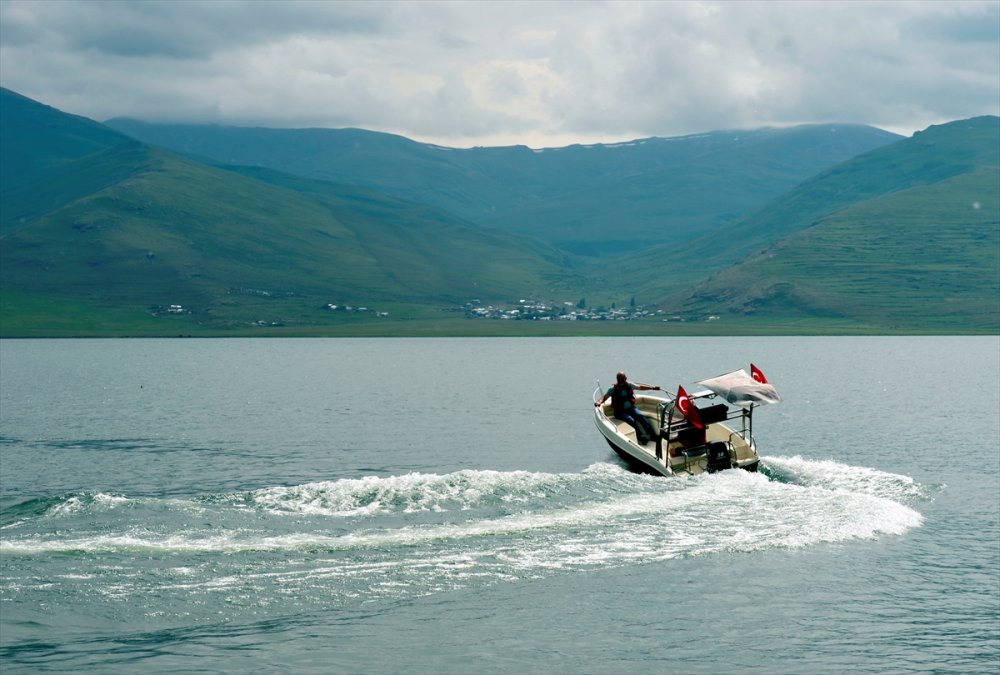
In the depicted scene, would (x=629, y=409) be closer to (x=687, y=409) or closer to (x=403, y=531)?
(x=687, y=409)

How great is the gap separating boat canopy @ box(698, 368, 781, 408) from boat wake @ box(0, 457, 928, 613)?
487cm

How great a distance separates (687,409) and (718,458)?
2.96 m

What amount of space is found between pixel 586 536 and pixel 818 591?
8498 millimetres

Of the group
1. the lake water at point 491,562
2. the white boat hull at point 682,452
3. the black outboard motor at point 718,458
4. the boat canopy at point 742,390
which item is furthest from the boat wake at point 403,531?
the boat canopy at point 742,390

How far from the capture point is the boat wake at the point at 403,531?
3344 cm

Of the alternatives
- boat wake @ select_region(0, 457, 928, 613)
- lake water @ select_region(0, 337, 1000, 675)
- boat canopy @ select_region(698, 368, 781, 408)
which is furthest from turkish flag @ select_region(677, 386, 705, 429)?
boat wake @ select_region(0, 457, 928, 613)

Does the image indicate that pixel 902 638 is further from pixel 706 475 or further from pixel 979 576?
pixel 706 475

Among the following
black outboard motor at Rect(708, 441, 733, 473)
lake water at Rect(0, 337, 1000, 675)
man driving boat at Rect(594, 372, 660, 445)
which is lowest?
lake water at Rect(0, 337, 1000, 675)

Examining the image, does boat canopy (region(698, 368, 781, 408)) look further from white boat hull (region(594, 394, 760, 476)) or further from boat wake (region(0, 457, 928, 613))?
boat wake (region(0, 457, 928, 613))

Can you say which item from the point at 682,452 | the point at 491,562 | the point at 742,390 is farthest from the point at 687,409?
the point at 491,562

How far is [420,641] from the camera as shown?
29.5 meters

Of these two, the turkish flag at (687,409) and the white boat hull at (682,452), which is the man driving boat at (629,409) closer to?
the white boat hull at (682,452)

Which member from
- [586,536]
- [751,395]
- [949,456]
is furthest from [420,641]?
[949,456]

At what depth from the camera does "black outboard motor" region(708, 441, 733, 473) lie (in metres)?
52.7
